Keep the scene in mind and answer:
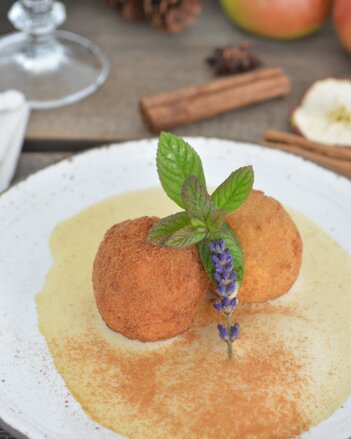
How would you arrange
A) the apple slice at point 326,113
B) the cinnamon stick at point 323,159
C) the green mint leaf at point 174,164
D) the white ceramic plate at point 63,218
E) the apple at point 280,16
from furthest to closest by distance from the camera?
the apple at point 280,16, the apple slice at point 326,113, the cinnamon stick at point 323,159, the green mint leaf at point 174,164, the white ceramic plate at point 63,218

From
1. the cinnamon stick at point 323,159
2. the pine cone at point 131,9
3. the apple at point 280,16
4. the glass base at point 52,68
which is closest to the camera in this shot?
the cinnamon stick at point 323,159

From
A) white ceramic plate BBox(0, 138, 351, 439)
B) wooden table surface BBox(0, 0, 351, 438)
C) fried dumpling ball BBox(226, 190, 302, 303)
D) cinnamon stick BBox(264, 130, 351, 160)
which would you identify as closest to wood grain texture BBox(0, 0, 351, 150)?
wooden table surface BBox(0, 0, 351, 438)

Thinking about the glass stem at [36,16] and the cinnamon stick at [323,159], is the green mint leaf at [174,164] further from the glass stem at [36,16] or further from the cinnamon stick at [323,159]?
the glass stem at [36,16]

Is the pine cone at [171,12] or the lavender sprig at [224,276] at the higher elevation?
the lavender sprig at [224,276]

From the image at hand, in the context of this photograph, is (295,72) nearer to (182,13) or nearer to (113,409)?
(182,13)

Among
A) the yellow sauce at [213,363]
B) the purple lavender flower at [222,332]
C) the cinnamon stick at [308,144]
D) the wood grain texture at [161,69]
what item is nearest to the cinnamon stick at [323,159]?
the cinnamon stick at [308,144]

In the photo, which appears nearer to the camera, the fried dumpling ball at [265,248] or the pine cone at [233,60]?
the fried dumpling ball at [265,248]

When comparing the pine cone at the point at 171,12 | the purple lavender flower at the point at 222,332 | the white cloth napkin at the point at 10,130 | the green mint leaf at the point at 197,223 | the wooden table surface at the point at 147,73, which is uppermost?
the green mint leaf at the point at 197,223

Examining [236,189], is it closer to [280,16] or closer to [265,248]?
[265,248]

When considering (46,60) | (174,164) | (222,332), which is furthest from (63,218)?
(46,60)
